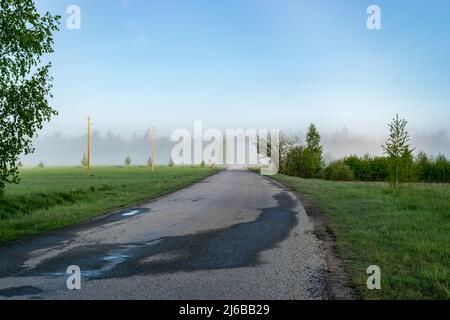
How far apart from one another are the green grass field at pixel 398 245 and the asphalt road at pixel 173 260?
0.80 m

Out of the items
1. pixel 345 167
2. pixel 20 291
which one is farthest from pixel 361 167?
pixel 20 291

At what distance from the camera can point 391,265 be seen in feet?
23.8

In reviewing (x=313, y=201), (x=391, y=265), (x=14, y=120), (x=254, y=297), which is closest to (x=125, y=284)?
(x=254, y=297)

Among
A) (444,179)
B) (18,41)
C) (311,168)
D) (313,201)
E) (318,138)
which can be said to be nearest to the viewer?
(18,41)

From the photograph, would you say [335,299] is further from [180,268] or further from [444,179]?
[444,179]

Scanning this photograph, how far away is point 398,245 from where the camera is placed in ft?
29.4

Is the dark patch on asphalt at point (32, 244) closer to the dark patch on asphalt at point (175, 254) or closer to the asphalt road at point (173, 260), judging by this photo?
the asphalt road at point (173, 260)

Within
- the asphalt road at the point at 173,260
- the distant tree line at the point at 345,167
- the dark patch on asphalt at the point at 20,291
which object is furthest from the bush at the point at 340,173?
the dark patch on asphalt at the point at 20,291

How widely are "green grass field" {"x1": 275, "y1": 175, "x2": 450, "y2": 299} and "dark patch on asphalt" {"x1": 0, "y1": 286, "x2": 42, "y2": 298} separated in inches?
195

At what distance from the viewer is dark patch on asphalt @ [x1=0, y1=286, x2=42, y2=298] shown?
18.9 feet

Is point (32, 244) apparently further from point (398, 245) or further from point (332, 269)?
point (398, 245)

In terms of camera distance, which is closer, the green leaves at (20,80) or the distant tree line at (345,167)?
the green leaves at (20,80)

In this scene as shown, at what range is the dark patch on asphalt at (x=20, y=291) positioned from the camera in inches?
227

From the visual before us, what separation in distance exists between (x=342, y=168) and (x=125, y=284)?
209ft
